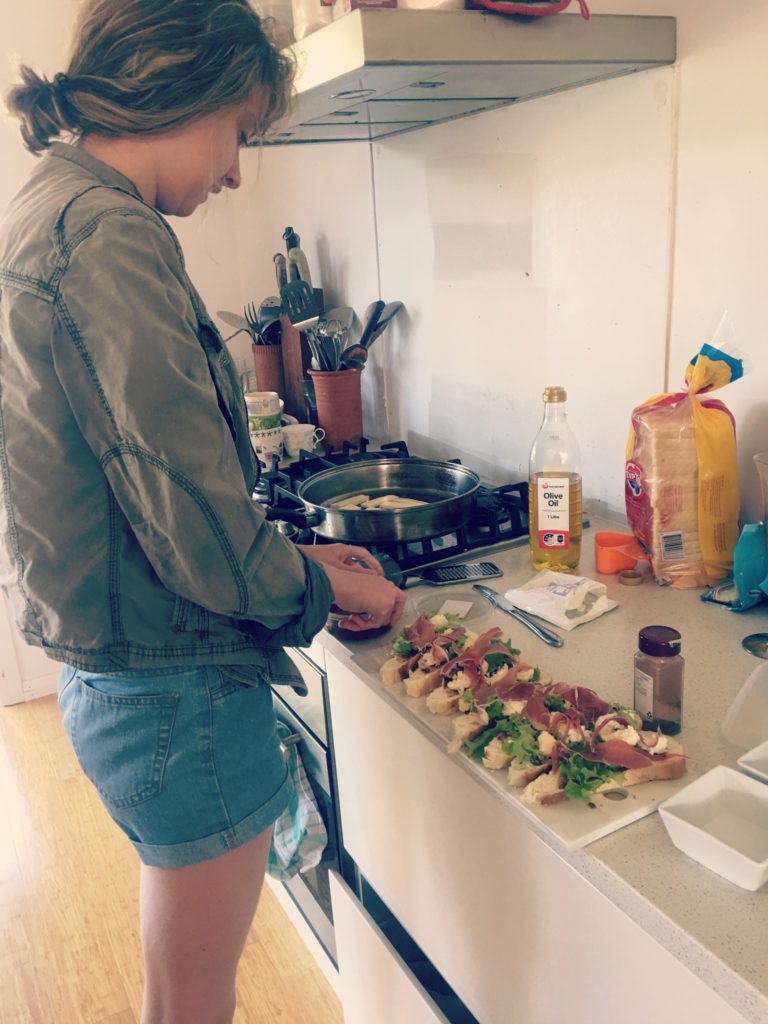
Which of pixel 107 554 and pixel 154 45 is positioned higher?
pixel 154 45

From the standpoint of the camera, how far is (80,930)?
1747 millimetres

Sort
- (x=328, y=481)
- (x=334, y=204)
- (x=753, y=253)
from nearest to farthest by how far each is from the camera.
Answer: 1. (x=753, y=253)
2. (x=328, y=481)
3. (x=334, y=204)

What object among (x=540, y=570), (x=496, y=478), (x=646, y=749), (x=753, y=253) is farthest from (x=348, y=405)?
(x=646, y=749)

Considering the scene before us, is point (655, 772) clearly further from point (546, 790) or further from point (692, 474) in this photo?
point (692, 474)

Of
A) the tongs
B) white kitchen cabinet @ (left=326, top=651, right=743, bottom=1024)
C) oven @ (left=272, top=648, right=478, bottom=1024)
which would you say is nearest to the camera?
white kitchen cabinet @ (left=326, top=651, right=743, bottom=1024)

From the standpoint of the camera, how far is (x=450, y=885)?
96 cm

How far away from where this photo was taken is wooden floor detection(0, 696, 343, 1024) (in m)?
1.55

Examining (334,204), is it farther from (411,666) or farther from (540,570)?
(411,666)

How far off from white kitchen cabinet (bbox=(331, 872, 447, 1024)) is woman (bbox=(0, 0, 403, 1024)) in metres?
0.23

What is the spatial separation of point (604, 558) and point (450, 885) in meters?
0.49

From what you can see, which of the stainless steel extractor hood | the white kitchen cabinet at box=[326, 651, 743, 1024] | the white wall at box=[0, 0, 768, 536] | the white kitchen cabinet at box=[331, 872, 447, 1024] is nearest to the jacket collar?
the white wall at box=[0, 0, 768, 536]

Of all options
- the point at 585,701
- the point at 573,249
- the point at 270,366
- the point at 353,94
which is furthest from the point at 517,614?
the point at 270,366

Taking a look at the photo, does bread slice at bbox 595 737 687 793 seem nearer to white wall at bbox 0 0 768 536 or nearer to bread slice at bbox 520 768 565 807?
bread slice at bbox 520 768 565 807

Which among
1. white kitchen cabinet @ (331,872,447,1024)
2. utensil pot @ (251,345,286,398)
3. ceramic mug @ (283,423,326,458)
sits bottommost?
white kitchen cabinet @ (331,872,447,1024)
